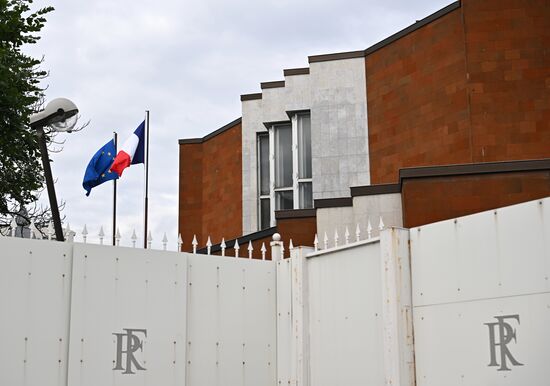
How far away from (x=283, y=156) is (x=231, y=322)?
12.5 m

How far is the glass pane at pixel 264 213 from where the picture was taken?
22625 mm

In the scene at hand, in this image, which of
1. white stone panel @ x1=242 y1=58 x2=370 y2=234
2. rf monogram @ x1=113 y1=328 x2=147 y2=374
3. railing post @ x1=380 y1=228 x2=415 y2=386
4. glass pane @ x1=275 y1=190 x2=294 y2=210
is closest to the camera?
railing post @ x1=380 y1=228 x2=415 y2=386

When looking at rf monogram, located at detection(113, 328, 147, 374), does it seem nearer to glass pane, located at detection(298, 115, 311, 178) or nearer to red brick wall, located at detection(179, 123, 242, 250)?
glass pane, located at detection(298, 115, 311, 178)

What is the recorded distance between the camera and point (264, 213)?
74.6 ft

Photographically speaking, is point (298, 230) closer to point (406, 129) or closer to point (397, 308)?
point (406, 129)

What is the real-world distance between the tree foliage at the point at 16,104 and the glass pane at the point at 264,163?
21.2ft

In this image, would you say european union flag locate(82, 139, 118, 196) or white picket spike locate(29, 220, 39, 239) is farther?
european union flag locate(82, 139, 118, 196)

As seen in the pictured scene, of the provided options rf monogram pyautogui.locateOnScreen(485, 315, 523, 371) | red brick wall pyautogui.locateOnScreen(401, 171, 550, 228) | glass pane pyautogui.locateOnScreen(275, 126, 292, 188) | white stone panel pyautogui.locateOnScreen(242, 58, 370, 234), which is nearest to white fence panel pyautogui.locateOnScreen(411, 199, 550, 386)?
rf monogram pyautogui.locateOnScreen(485, 315, 523, 371)

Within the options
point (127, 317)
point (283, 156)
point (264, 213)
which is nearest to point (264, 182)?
point (264, 213)

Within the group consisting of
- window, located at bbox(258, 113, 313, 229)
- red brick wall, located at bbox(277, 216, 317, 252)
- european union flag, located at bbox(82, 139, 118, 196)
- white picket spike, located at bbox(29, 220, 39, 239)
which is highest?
window, located at bbox(258, 113, 313, 229)

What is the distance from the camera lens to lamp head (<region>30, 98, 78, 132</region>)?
9.34 m

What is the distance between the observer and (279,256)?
10.9 metres

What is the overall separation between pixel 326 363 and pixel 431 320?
6.34ft

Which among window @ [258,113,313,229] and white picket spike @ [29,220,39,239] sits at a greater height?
window @ [258,113,313,229]
